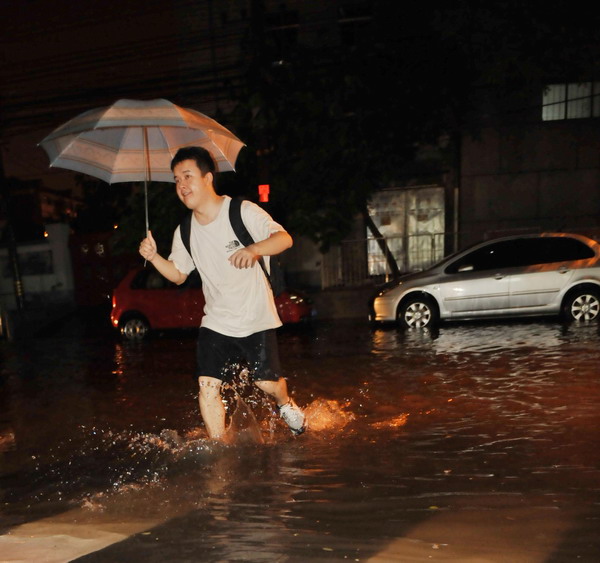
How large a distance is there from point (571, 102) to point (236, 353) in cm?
1526

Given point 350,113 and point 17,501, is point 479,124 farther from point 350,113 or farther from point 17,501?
point 17,501

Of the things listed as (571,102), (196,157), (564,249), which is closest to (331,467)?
(196,157)

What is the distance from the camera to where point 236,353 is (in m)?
4.35

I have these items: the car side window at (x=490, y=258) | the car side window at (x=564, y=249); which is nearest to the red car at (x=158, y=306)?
the car side window at (x=490, y=258)

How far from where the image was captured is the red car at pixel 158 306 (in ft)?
38.4

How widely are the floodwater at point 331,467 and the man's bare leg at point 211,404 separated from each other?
220 mm

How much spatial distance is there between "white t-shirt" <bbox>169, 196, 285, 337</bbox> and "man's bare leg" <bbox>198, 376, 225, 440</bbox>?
390 millimetres

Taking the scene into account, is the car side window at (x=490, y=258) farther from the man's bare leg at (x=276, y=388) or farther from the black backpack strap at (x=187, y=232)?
the black backpack strap at (x=187, y=232)

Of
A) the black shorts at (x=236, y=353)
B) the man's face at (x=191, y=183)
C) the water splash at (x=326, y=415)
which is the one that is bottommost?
the water splash at (x=326, y=415)

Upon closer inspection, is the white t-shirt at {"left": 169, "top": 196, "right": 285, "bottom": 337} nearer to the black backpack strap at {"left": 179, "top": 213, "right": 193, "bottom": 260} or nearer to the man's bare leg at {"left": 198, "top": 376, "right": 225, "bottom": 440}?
the black backpack strap at {"left": 179, "top": 213, "right": 193, "bottom": 260}

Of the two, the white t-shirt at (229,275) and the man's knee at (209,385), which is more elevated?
the white t-shirt at (229,275)

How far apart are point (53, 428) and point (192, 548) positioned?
11.2ft

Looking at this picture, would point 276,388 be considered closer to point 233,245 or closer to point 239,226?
point 233,245

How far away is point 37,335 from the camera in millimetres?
14742
